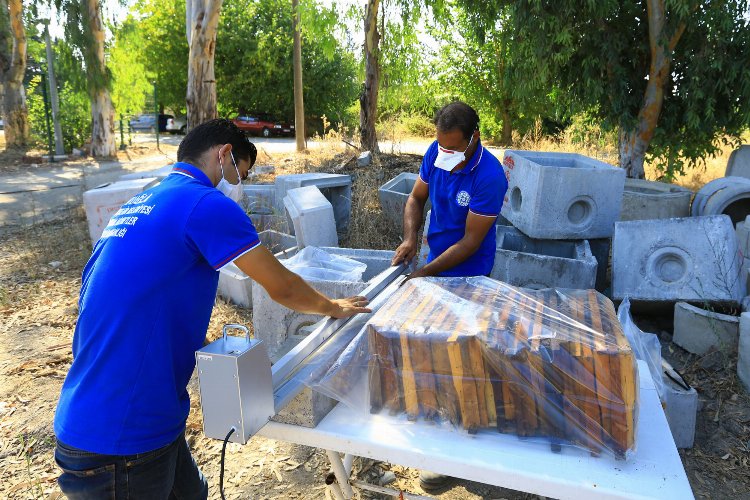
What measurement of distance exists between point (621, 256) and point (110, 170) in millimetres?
13429

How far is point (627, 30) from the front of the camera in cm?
776

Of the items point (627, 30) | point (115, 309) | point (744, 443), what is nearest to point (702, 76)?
point (627, 30)

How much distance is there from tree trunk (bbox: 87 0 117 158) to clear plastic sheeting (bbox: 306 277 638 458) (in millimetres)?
15100

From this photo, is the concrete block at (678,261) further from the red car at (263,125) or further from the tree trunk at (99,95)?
the red car at (263,125)

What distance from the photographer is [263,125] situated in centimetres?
2720

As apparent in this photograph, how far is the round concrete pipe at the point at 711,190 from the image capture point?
6.24 metres

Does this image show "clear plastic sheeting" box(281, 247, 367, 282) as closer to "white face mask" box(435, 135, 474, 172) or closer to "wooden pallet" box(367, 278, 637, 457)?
"white face mask" box(435, 135, 474, 172)

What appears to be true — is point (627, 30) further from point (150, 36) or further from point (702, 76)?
point (150, 36)

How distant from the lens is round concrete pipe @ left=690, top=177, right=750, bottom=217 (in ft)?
20.5

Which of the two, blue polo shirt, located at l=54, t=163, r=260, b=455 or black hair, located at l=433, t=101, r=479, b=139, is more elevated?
black hair, located at l=433, t=101, r=479, b=139

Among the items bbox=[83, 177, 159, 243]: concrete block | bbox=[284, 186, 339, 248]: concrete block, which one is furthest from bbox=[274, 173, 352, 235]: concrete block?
bbox=[83, 177, 159, 243]: concrete block

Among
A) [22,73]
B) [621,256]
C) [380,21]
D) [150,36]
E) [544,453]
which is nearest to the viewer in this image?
[544,453]

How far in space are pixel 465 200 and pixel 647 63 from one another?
6.13 meters

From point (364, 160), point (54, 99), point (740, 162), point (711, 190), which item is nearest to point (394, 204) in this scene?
point (364, 160)
